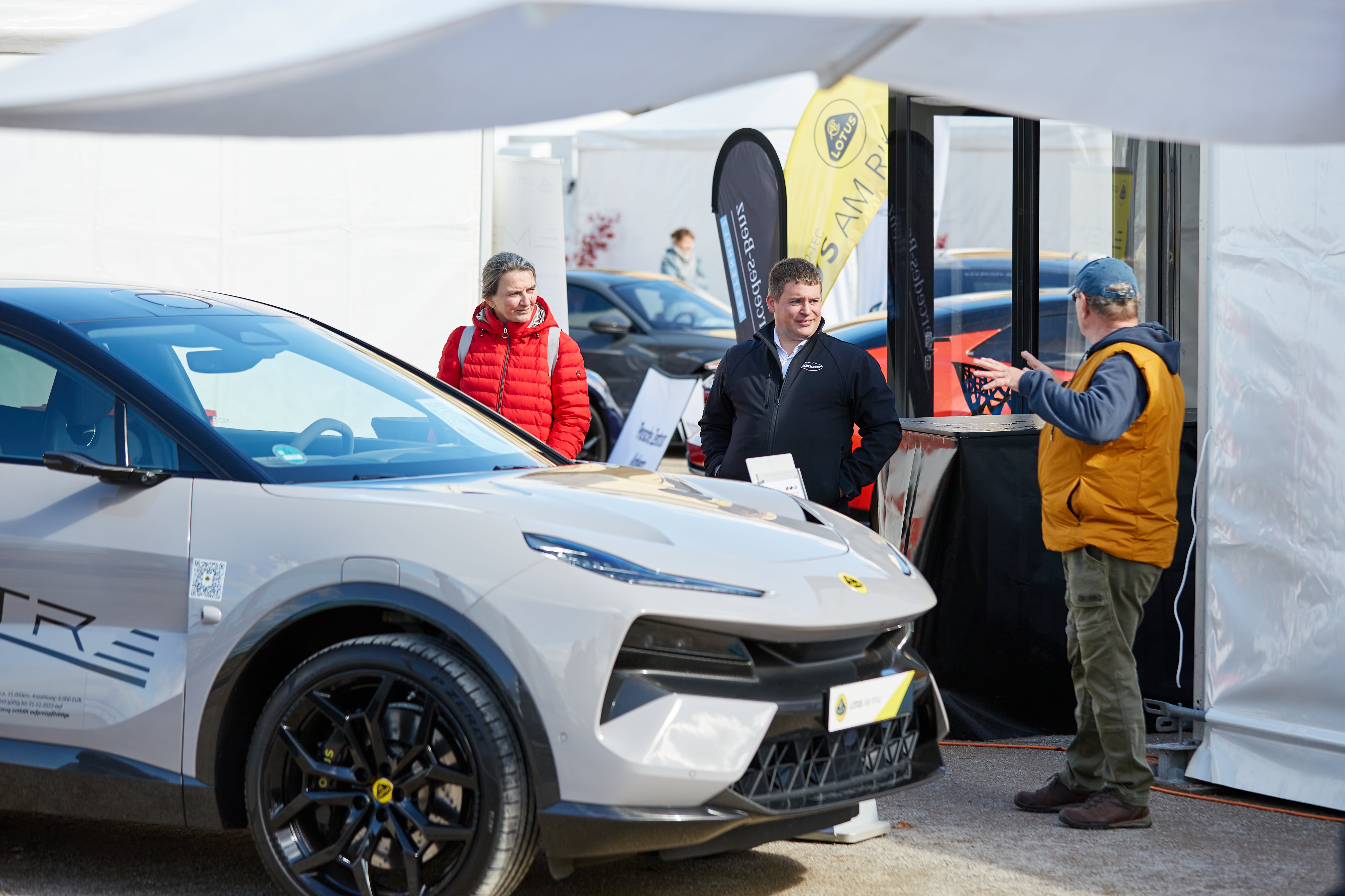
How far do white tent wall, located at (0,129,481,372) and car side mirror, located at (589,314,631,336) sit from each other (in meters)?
4.66

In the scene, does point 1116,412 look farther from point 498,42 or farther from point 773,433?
point 498,42

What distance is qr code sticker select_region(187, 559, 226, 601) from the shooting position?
3.38 meters

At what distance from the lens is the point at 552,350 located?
19.0 feet

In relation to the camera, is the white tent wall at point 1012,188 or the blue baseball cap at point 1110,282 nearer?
the blue baseball cap at point 1110,282

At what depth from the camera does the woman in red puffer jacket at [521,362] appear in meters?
5.70

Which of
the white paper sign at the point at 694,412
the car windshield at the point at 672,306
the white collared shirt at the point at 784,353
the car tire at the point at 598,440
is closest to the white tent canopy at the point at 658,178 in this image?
the car windshield at the point at 672,306

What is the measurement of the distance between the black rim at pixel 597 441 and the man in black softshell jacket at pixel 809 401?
6.27m

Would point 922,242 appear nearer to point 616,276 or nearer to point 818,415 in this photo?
point 818,415

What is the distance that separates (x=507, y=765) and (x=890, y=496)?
2.97 meters

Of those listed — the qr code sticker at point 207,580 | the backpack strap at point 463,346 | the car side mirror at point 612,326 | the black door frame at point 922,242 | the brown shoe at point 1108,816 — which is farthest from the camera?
the car side mirror at point 612,326

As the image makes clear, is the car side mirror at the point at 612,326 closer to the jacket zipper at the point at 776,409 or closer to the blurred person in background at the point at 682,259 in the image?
the blurred person in background at the point at 682,259

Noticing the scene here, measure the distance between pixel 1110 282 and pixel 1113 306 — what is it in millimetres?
76

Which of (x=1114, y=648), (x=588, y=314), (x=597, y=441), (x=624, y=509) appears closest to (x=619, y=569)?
(x=624, y=509)

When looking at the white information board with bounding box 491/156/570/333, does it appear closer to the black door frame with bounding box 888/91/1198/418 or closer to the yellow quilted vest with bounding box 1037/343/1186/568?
the black door frame with bounding box 888/91/1198/418
